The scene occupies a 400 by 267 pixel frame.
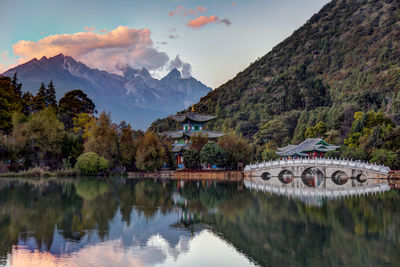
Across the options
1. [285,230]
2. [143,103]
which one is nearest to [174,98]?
[143,103]

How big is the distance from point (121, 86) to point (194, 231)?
139m

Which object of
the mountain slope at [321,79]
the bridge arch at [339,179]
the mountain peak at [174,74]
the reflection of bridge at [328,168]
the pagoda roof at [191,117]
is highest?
the mountain peak at [174,74]

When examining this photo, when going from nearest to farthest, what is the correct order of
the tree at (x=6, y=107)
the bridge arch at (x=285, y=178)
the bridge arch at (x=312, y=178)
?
the bridge arch at (x=312, y=178) < the bridge arch at (x=285, y=178) < the tree at (x=6, y=107)

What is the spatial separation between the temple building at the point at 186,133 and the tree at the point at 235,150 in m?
2.79

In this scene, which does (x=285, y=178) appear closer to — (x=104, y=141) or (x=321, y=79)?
(x=104, y=141)

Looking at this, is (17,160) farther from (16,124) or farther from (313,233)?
(313,233)

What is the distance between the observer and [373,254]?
9680mm

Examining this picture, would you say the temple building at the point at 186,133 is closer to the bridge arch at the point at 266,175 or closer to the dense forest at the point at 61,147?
the dense forest at the point at 61,147

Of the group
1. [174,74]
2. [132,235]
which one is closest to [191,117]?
[132,235]

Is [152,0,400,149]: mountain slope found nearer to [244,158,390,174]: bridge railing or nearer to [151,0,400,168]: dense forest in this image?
[151,0,400,168]: dense forest

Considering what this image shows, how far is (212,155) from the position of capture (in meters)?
34.6

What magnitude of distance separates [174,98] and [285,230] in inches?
6043

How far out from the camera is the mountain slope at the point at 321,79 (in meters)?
53.8

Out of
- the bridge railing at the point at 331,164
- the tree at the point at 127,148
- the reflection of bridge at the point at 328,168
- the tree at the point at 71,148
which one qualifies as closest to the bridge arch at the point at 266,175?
the reflection of bridge at the point at 328,168
